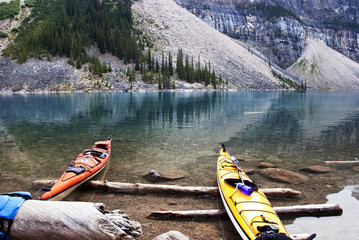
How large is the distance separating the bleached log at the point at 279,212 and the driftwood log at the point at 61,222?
3.79 meters

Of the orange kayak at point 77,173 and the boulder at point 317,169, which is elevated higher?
the orange kayak at point 77,173

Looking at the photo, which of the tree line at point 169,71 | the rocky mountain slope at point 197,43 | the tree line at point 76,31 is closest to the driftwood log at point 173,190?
the tree line at point 169,71

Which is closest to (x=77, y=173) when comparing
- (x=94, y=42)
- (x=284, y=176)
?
(x=284, y=176)

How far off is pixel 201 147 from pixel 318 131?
1588cm

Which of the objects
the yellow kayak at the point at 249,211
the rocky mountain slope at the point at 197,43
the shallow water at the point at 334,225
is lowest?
the shallow water at the point at 334,225

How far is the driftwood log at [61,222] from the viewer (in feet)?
13.9

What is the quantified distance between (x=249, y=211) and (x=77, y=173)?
724cm

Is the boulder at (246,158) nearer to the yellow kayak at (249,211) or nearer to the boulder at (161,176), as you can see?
the boulder at (161,176)

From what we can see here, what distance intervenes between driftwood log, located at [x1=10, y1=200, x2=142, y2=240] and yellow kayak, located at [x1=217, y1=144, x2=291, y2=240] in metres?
3.65

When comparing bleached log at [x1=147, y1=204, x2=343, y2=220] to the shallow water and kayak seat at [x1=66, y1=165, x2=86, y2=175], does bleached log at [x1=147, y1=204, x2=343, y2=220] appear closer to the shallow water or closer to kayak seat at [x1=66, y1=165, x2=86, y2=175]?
the shallow water

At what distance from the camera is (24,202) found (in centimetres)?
Answer: 450

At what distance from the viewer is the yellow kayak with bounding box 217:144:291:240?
6.13m

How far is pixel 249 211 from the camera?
7.16 meters

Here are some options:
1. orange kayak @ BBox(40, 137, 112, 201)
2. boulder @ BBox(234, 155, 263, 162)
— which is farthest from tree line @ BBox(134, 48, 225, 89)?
orange kayak @ BBox(40, 137, 112, 201)
